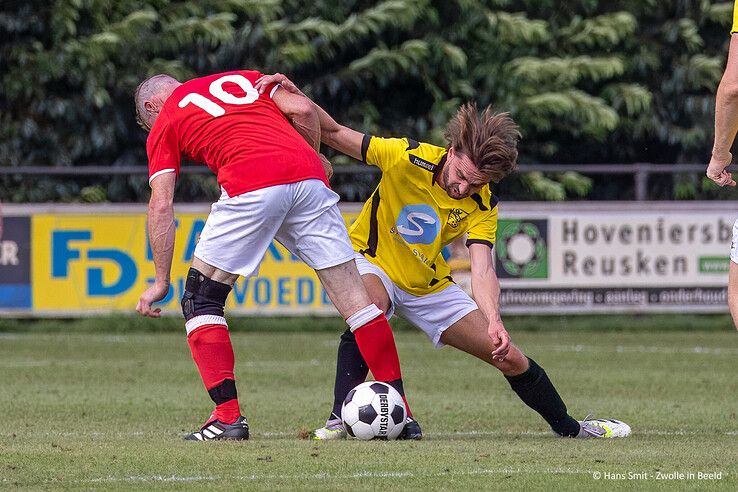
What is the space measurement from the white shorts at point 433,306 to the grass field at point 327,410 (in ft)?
1.75

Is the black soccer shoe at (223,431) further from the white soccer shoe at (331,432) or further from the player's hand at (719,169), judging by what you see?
the player's hand at (719,169)

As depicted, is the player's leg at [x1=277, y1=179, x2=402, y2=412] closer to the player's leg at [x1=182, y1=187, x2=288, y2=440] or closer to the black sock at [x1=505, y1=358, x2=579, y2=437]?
the player's leg at [x1=182, y1=187, x2=288, y2=440]

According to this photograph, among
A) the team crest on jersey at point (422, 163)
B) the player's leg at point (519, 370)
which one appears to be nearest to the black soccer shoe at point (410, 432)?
the player's leg at point (519, 370)

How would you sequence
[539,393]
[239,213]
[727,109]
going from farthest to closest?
1. [539,393]
2. [239,213]
3. [727,109]

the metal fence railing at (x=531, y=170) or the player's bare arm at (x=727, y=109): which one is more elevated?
the player's bare arm at (x=727, y=109)

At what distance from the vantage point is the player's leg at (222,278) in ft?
23.2

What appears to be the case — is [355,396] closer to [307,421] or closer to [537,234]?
[307,421]

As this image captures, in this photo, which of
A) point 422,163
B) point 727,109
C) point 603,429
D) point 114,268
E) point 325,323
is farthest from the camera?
point 325,323

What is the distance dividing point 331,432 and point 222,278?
0.93 meters

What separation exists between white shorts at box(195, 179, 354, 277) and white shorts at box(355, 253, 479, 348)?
40 centimetres

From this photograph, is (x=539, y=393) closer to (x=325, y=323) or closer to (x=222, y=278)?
(x=222, y=278)

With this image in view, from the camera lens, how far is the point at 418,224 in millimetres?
7574

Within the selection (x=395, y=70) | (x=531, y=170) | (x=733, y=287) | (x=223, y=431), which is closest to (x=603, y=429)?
(x=733, y=287)

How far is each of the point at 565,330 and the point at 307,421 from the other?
28.8 ft
